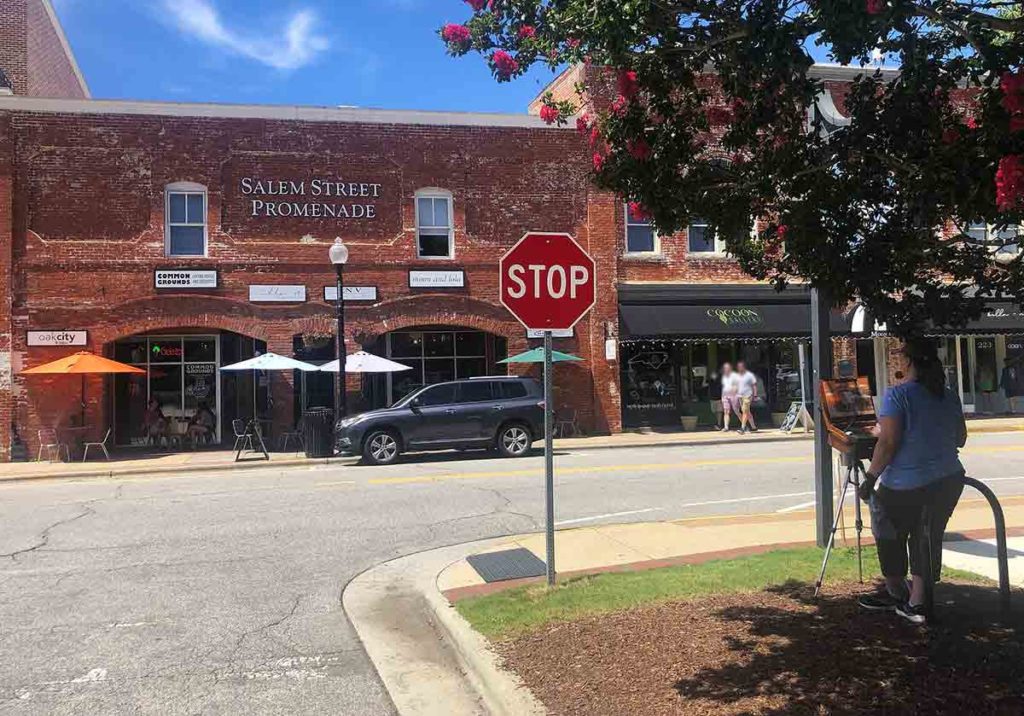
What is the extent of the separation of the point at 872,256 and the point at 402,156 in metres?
18.7

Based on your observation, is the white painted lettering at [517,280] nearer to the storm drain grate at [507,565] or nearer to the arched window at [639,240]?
the storm drain grate at [507,565]

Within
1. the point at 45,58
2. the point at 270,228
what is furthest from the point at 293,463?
the point at 45,58

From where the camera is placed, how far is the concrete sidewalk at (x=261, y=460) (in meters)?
16.8

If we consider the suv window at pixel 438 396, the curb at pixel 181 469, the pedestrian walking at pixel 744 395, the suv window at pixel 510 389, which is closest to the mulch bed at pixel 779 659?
the suv window at pixel 438 396

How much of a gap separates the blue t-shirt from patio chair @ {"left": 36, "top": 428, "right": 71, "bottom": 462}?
19.1 m

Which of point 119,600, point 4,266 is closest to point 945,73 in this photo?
point 119,600

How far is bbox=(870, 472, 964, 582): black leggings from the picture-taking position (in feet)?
15.7

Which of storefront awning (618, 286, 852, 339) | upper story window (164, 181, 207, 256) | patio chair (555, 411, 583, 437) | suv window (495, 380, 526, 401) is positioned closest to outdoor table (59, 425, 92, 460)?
upper story window (164, 181, 207, 256)

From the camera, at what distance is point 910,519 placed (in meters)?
4.86

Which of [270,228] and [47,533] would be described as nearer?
[47,533]

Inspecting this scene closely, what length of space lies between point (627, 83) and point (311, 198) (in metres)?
17.9

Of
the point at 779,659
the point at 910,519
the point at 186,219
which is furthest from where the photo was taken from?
the point at 186,219

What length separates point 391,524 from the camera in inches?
385

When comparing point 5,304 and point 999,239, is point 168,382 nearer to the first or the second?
point 5,304
